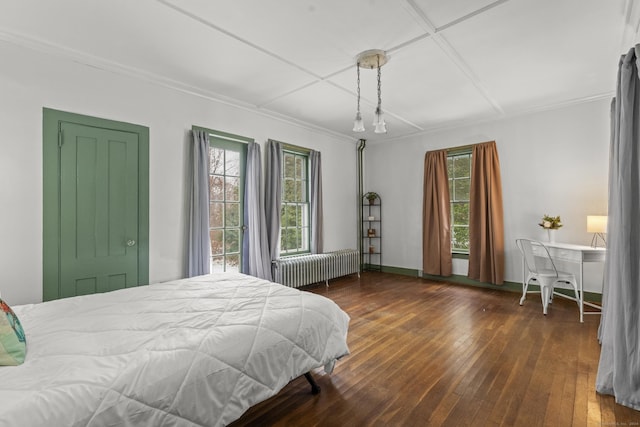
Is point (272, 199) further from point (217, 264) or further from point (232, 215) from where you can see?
point (217, 264)

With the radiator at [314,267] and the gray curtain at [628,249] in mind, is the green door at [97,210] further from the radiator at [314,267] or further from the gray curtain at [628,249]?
the gray curtain at [628,249]

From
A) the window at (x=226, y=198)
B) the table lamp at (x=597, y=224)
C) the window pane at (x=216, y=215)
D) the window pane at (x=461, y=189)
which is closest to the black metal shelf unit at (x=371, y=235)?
the window pane at (x=461, y=189)

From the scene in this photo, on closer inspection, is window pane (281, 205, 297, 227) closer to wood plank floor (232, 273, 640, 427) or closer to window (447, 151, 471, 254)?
wood plank floor (232, 273, 640, 427)

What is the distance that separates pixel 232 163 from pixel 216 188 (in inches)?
17.7

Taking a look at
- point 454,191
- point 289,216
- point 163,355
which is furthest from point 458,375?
point 454,191

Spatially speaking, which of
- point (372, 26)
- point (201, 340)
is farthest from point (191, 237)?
point (372, 26)

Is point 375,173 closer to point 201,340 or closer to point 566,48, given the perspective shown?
point 566,48

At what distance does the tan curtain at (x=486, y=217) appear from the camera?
4914mm

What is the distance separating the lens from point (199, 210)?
371 centimetres

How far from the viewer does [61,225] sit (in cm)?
284

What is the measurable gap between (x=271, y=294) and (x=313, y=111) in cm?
322

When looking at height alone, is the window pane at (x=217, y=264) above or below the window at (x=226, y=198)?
below

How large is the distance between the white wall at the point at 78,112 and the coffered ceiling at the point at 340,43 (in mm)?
152

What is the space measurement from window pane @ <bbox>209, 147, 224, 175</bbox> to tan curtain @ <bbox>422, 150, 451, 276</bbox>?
3.72m
